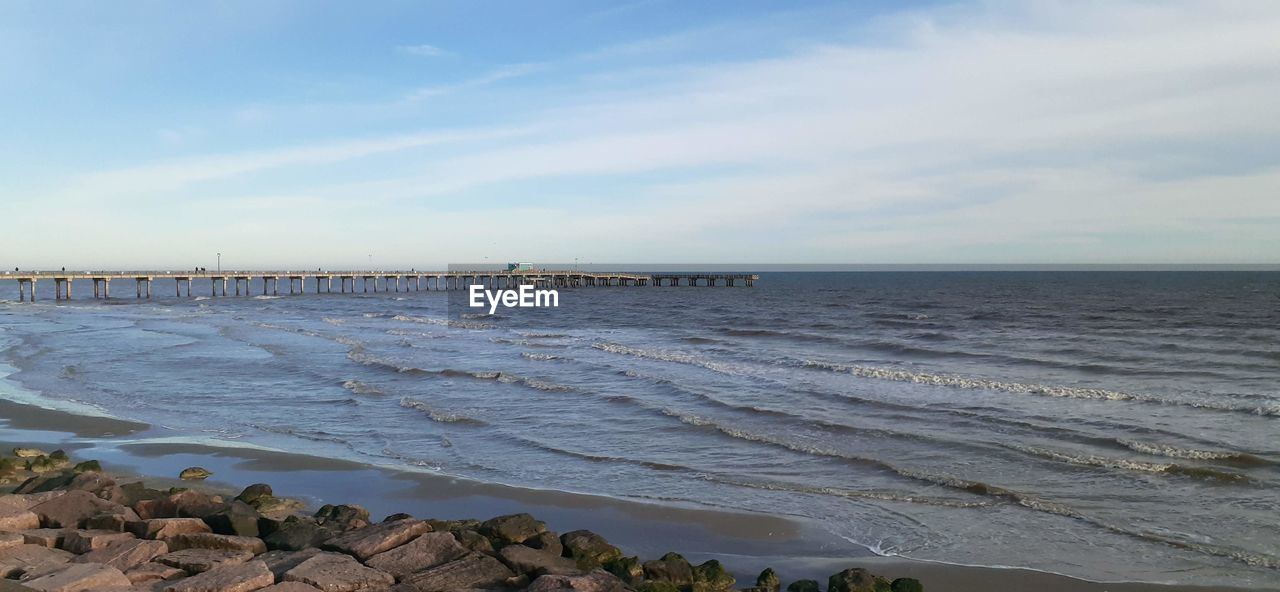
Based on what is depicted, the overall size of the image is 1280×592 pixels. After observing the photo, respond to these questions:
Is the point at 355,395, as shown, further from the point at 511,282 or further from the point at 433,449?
the point at 511,282

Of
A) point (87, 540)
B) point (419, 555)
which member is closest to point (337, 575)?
point (419, 555)

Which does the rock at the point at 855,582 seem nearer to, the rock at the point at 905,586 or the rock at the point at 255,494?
the rock at the point at 905,586

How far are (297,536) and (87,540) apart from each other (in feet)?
5.27

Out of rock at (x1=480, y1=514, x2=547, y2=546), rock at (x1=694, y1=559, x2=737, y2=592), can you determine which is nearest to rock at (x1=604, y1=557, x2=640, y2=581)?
rock at (x1=694, y1=559, x2=737, y2=592)

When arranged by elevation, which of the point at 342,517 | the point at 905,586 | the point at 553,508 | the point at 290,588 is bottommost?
the point at 553,508

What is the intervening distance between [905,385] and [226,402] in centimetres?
1477

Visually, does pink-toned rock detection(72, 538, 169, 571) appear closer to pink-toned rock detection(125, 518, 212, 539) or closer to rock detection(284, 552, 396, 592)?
pink-toned rock detection(125, 518, 212, 539)

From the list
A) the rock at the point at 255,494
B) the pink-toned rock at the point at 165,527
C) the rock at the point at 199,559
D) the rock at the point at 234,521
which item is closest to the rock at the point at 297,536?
the rock at the point at 234,521

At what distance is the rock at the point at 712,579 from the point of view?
7609 mm

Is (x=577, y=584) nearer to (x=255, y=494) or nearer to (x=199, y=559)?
(x=199, y=559)

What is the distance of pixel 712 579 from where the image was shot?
7688mm

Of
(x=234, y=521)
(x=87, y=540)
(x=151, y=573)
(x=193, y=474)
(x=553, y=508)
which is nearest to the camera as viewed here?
(x=151, y=573)

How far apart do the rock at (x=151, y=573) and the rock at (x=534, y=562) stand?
8.21 feet

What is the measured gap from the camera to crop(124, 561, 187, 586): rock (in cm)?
681
